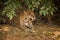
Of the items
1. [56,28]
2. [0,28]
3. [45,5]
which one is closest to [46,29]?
[56,28]

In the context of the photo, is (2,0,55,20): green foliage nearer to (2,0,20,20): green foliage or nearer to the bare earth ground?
(2,0,20,20): green foliage

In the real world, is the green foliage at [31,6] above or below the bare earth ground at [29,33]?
above

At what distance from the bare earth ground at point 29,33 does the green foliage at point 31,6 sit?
0.21 m

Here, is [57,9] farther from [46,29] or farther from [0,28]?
[0,28]

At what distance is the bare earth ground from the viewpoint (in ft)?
9.43

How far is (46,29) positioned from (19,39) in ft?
1.94

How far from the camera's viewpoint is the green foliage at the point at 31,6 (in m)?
3.06

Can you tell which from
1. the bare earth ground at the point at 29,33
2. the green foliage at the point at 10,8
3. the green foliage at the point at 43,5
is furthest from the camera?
the green foliage at the point at 43,5

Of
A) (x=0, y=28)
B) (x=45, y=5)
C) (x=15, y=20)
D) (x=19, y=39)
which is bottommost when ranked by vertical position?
(x=19, y=39)

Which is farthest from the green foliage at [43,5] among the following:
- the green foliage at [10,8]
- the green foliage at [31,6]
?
the green foliage at [10,8]

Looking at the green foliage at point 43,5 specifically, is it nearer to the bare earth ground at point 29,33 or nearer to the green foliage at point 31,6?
the green foliage at point 31,6

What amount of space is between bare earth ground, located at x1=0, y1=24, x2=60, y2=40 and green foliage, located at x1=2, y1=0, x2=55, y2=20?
0.21 meters

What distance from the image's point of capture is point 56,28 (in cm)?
323

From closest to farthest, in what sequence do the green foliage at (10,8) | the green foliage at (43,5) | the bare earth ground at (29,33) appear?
1. the bare earth ground at (29,33)
2. the green foliage at (10,8)
3. the green foliage at (43,5)
